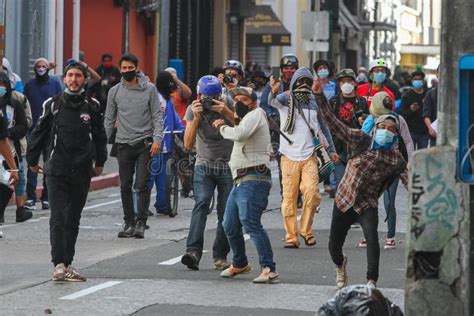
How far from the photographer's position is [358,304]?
8.16 m

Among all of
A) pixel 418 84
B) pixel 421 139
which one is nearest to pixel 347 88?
pixel 421 139

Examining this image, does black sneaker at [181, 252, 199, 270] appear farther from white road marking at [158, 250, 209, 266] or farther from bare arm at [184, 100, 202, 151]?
bare arm at [184, 100, 202, 151]

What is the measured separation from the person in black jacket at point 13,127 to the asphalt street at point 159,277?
0.27 metres

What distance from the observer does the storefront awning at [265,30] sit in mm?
49375

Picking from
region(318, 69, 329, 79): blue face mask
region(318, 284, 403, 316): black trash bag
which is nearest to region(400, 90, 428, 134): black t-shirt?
region(318, 69, 329, 79): blue face mask

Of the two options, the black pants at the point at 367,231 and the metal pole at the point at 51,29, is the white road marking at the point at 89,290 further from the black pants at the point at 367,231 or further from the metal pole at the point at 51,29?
the metal pole at the point at 51,29

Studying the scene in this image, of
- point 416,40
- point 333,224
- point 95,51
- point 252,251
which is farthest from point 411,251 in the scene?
point 416,40

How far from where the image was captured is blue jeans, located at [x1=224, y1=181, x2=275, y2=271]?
12328mm

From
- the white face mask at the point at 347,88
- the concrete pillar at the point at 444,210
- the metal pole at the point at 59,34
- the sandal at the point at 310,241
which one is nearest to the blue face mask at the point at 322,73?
the white face mask at the point at 347,88

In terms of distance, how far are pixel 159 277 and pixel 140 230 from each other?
3.40m

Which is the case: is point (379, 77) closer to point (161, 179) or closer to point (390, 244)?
point (161, 179)

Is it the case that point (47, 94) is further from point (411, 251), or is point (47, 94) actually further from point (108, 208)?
point (411, 251)

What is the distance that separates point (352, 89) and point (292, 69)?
1.77m

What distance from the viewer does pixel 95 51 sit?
113 ft
